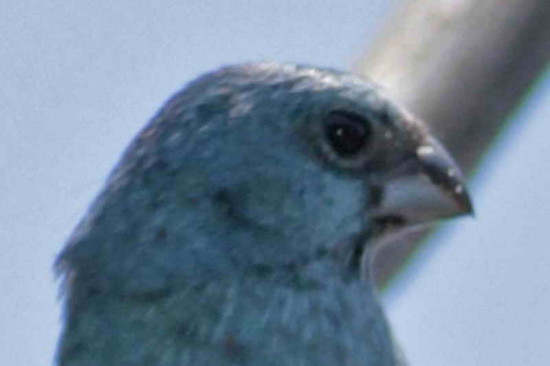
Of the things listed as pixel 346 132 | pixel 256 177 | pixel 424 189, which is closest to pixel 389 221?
pixel 424 189

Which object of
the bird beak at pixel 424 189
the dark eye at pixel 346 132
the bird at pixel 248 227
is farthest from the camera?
the bird beak at pixel 424 189

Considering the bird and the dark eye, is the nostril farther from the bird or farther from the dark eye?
the dark eye

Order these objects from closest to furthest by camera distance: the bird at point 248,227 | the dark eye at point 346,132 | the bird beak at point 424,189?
1. the bird at point 248,227
2. the dark eye at point 346,132
3. the bird beak at point 424,189

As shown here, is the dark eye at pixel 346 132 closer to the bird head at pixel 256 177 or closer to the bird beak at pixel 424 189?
the bird head at pixel 256 177

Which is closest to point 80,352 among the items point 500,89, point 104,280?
point 104,280

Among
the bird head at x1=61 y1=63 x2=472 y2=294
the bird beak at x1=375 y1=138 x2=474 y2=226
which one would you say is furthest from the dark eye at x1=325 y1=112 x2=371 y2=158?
the bird beak at x1=375 y1=138 x2=474 y2=226

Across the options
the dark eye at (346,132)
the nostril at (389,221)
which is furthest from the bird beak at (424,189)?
the dark eye at (346,132)

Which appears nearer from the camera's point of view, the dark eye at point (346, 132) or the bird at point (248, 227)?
the bird at point (248, 227)

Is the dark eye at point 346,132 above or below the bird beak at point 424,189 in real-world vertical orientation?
above
